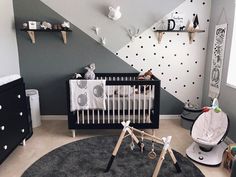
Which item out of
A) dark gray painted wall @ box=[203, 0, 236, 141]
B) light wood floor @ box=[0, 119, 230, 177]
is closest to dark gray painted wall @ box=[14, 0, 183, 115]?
light wood floor @ box=[0, 119, 230, 177]

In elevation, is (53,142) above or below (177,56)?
below

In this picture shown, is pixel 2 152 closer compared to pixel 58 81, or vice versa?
pixel 2 152

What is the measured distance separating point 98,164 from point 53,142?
32.0 inches

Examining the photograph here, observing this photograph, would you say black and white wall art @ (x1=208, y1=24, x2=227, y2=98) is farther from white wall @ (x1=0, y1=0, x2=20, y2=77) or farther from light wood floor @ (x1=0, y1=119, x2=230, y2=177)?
white wall @ (x1=0, y1=0, x2=20, y2=77)

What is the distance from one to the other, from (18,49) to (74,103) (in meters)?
1.42

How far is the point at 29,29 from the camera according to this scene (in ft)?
10.1

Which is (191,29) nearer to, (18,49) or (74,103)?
(74,103)

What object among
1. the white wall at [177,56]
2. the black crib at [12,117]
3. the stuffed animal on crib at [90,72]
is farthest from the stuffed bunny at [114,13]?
the black crib at [12,117]

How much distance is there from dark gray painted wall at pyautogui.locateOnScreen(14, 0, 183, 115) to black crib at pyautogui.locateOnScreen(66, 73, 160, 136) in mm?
695

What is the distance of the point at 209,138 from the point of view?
241 centimetres

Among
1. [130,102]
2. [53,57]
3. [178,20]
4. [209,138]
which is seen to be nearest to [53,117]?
[53,57]

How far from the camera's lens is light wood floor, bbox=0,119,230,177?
2.12 meters

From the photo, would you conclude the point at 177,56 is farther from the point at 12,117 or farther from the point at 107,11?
the point at 12,117

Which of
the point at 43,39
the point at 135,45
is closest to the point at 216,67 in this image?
the point at 135,45
